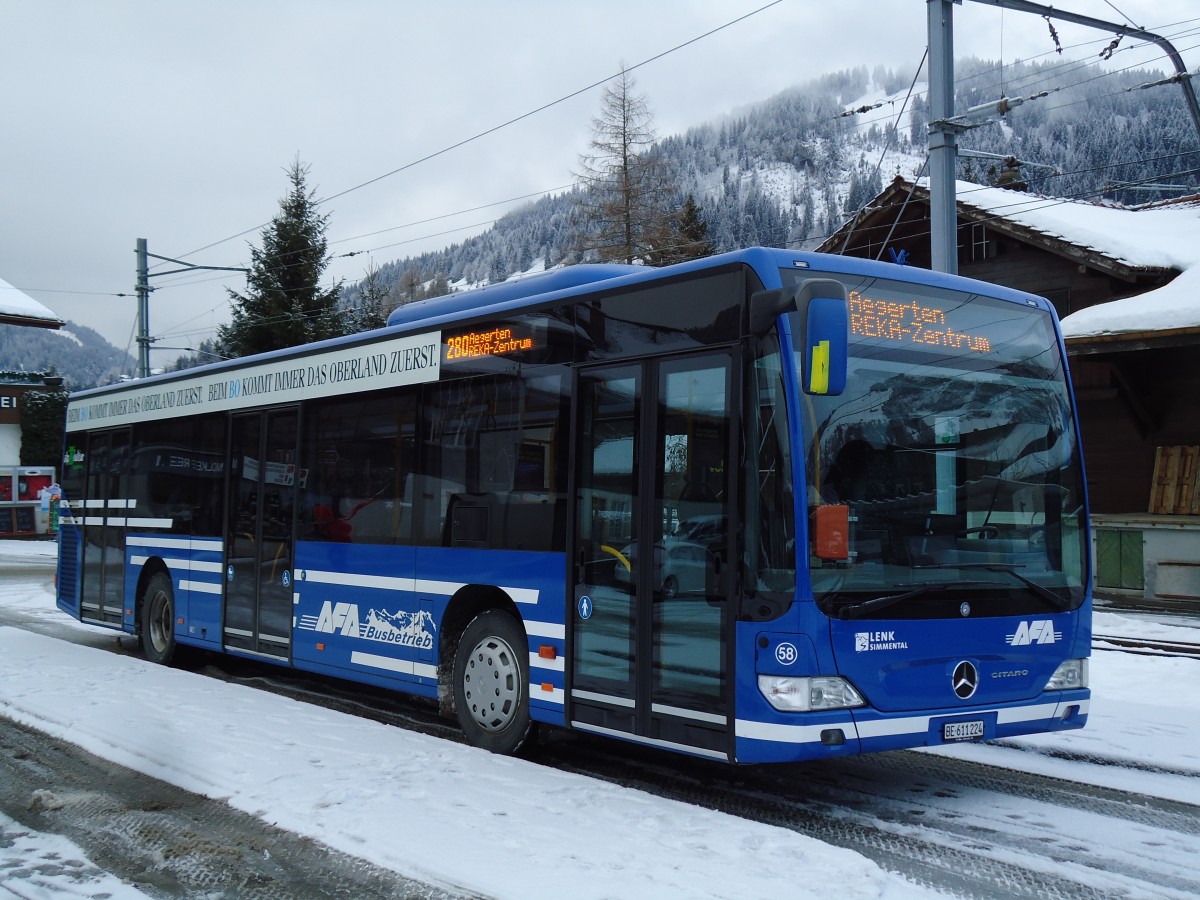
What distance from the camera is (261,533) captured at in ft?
36.7

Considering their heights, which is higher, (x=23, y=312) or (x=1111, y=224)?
(x=23, y=312)

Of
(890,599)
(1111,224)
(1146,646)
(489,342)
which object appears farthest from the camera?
(1111,224)

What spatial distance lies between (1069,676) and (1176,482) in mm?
15394

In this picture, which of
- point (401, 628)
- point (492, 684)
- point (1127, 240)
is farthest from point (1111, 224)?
point (492, 684)

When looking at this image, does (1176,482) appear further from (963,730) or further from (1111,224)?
(963,730)

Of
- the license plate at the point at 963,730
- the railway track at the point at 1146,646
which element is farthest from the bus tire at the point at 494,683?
the railway track at the point at 1146,646

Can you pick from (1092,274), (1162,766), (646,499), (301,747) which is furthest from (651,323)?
(1092,274)

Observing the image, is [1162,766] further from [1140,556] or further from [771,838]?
[1140,556]

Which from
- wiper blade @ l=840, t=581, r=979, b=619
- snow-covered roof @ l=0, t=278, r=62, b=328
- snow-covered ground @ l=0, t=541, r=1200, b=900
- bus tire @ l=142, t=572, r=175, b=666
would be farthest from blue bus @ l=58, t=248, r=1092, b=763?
snow-covered roof @ l=0, t=278, r=62, b=328

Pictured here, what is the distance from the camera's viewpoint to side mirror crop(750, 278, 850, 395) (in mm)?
5902

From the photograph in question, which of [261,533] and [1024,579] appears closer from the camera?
[1024,579]

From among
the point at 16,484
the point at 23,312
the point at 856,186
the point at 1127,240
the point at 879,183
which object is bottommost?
the point at 16,484

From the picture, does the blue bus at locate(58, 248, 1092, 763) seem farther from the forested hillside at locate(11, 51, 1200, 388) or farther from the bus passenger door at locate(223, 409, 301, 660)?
the forested hillside at locate(11, 51, 1200, 388)

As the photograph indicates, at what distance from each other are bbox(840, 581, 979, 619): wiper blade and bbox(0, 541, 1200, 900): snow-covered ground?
1147mm
